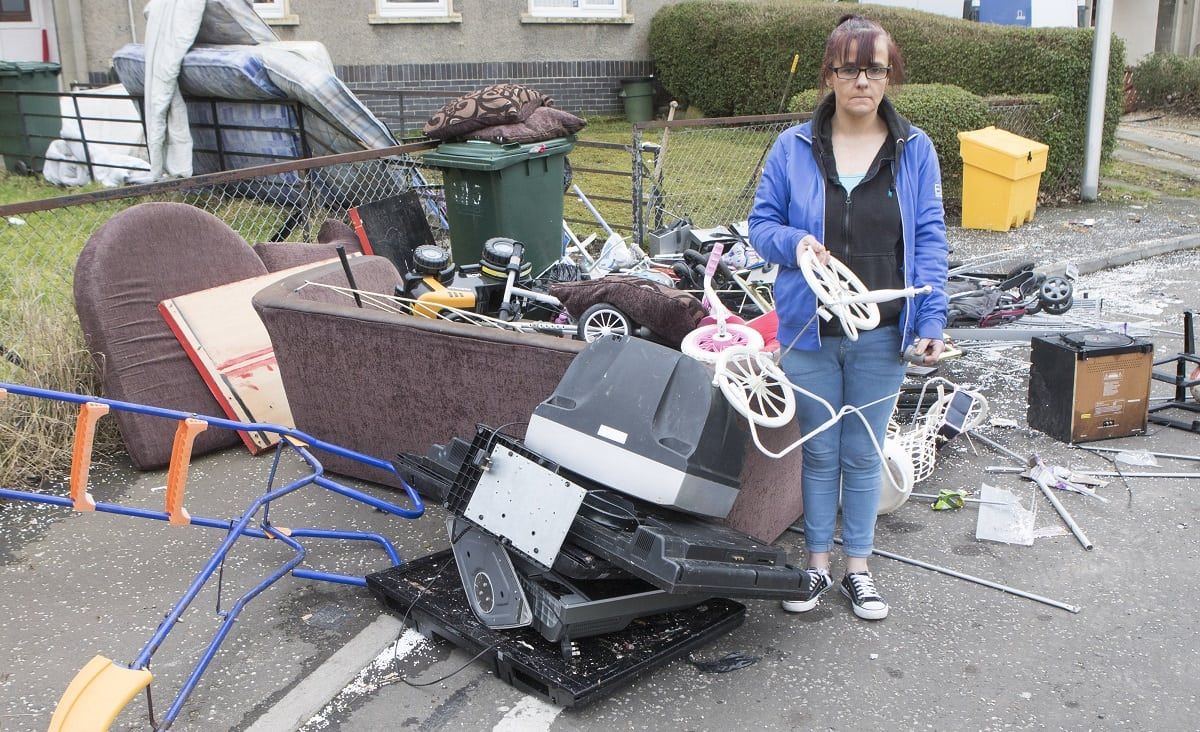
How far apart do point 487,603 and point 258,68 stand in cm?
737

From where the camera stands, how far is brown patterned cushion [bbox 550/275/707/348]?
4.92 meters

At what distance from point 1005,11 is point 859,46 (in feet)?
59.1

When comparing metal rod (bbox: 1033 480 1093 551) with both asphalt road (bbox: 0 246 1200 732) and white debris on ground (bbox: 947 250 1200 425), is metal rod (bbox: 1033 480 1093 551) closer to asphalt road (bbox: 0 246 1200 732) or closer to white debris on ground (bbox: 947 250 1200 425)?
asphalt road (bbox: 0 246 1200 732)

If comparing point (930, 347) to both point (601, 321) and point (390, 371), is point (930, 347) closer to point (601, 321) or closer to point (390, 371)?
point (601, 321)

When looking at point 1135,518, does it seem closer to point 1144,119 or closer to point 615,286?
point 615,286

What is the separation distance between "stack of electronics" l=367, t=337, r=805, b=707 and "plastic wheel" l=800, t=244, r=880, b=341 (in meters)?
0.46

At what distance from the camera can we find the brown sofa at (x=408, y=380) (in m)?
3.96

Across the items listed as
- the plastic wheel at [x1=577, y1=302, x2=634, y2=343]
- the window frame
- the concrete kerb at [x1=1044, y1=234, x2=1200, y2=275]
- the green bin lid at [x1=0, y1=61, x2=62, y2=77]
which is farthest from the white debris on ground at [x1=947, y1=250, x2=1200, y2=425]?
the window frame

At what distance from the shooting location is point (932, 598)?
12.8 ft

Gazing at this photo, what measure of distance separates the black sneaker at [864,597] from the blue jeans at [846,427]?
91 mm

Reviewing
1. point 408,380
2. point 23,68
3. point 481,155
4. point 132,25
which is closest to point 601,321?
point 408,380

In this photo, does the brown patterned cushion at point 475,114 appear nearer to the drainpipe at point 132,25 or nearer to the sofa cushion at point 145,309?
the sofa cushion at point 145,309

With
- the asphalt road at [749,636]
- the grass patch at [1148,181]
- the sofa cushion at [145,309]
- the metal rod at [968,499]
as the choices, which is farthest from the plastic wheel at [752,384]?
the grass patch at [1148,181]

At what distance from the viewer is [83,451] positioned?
3270 millimetres
